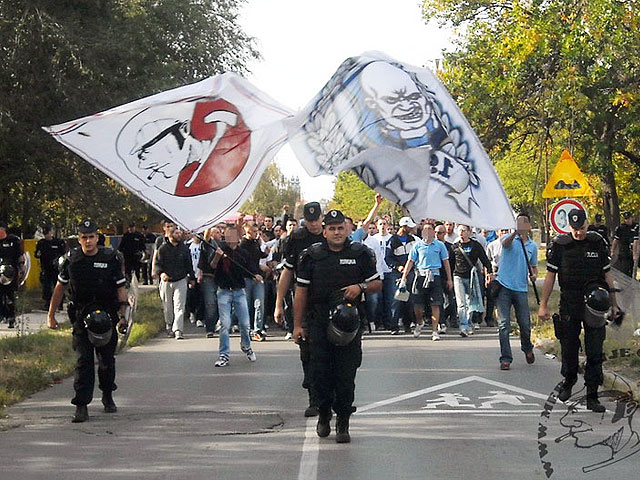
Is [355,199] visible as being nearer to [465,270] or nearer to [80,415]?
[465,270]

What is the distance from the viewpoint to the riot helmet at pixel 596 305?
10.2 m

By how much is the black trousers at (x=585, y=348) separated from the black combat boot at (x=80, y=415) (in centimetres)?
448

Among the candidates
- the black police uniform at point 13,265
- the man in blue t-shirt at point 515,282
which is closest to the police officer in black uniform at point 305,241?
the man in blue t-shirt at point 515,282

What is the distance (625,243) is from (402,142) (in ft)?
55.5

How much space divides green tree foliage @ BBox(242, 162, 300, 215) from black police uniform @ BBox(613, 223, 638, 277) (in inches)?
2569

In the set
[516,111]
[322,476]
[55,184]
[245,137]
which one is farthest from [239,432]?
[516,111]

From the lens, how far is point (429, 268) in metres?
17.5

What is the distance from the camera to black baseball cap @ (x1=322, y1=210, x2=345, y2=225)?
8.83 meters

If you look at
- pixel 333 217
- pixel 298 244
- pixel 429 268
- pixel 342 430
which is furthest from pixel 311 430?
pixel 429 268

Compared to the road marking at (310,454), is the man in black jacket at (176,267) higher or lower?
higher

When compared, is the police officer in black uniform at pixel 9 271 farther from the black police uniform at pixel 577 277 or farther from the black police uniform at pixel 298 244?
the black police uniform at pixel 577 277

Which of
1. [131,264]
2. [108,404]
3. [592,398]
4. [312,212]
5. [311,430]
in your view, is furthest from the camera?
[131,264]

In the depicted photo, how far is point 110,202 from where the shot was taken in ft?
94.7

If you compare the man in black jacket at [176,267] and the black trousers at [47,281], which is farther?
the black trousers at [47,281]
